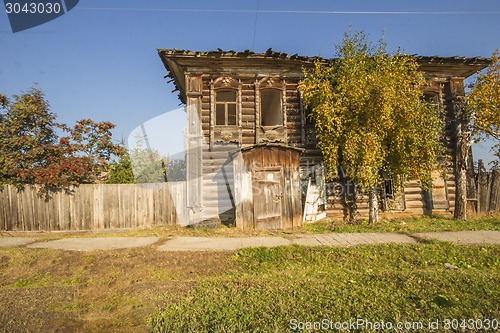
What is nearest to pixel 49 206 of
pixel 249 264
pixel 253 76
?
pixel 249 264

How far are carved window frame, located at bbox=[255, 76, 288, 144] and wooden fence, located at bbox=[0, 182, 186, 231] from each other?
4.19 m

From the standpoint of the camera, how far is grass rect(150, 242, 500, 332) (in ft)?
10.5

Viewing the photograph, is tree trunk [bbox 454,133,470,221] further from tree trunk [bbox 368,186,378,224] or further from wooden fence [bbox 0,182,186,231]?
wooden fence [bbox 0,182,186,231]

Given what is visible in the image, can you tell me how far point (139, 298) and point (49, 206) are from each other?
8.56 metres

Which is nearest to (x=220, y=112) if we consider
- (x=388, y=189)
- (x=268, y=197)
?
(x=268, y=197)

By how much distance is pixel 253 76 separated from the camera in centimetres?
1194

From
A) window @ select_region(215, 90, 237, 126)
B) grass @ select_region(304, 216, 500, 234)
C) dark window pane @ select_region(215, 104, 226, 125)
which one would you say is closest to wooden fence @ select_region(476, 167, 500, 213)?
grass @ select_region(304, 216, 500, 234)

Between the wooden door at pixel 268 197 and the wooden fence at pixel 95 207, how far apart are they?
324 cm

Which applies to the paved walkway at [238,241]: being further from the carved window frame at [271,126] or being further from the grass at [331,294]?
the carved window frame at [271,126]

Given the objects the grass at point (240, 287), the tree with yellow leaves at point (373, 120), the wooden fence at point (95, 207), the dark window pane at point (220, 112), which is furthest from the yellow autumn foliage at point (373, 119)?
the wooden fence at point (95, 207)

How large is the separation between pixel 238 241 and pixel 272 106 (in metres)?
9.17

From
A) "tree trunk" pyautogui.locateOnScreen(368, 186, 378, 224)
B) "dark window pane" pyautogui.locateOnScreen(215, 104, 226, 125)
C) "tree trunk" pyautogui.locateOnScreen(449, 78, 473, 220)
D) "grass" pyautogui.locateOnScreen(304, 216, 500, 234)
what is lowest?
"grass" pyautogui.locateOnScreen(304, 216, 500, 234)

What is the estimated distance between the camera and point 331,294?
3.88 meters

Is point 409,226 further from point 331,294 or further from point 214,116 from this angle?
point 214,116
